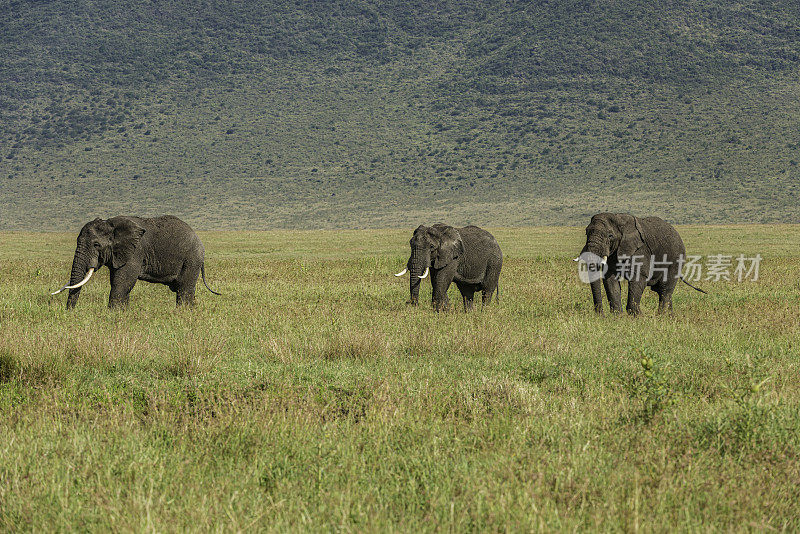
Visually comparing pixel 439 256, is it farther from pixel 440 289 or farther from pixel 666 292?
pixel 666 292

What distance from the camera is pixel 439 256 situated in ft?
45.5

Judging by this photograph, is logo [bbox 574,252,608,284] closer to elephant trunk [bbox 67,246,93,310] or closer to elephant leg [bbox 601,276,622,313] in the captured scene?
elephant leg [bbox 601,276,622,313]

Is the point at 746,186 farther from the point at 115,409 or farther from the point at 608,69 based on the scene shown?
the point at 115,409

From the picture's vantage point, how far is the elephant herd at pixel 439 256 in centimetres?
1317

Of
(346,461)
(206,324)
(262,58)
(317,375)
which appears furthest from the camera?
(262,58)

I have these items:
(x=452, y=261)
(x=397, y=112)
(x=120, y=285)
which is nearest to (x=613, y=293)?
(x=452, y=261)

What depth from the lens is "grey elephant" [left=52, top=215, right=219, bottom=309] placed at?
516 inches

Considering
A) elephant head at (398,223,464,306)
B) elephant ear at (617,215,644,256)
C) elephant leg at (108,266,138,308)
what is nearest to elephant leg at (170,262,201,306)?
elephant leg at (108,266,138,308)

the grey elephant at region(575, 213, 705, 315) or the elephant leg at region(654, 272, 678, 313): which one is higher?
the grey elephant at region(575, 213, 705, 315)

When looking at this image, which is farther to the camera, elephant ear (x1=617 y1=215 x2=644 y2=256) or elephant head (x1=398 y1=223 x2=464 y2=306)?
elephant head (x1=398 y1=223 x2=464 y2=306)

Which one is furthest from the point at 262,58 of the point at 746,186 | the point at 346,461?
the point at 346,461

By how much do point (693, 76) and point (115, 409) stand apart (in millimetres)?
116939

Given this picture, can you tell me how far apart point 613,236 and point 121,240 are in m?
8.10

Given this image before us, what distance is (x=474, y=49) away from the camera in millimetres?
134500
